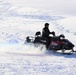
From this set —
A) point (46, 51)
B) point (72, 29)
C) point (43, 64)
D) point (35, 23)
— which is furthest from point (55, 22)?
point (43, 64)

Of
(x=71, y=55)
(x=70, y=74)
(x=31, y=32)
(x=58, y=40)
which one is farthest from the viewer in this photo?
(x=31, y=32)

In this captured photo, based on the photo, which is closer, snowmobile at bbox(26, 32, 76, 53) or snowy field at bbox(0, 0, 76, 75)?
snowy field at bbox(0, 0, 76, 75)

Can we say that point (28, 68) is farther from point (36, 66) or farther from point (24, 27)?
point (24, 27)

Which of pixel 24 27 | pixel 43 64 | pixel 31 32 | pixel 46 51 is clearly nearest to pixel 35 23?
pixel 24 27

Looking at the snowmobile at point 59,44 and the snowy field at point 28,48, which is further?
the snowmobile at point 59,44

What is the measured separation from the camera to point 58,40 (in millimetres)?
14133

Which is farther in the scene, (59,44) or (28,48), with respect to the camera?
(28,48)

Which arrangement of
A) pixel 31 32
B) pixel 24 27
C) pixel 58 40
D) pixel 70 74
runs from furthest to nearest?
1. pixel 24 27
2. pixel 31 32
3. pixel 58 40
4. pixel 70 74

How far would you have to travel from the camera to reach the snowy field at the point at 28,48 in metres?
9.49

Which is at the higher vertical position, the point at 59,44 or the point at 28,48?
the point at 59,44

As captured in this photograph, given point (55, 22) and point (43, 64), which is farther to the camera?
point (55, 22)

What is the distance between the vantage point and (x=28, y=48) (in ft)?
49.8

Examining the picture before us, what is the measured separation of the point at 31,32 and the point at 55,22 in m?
4.50

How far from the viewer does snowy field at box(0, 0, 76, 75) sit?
9492 mm
